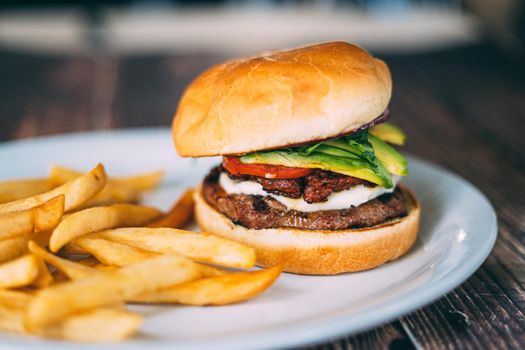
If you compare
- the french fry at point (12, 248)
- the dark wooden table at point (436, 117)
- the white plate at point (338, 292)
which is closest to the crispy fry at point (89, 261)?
the french fry at point (12, 248)

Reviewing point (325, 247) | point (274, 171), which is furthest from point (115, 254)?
point (325, 247)

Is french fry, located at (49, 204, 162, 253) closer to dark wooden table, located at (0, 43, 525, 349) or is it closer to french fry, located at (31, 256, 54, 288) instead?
french fry, located at (31, 256, 54, 288)

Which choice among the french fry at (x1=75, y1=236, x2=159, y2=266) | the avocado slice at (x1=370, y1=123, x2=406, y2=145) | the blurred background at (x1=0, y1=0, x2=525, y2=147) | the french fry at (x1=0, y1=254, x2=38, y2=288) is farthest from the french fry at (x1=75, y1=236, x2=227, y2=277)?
the blurred background at (x1=0, y1=0, x2=525, y2=147)

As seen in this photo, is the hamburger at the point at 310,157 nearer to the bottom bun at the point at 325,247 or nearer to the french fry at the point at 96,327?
the bottom bun at the point at 325,247

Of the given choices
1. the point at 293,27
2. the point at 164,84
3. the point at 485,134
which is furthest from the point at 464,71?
the point at 293,27

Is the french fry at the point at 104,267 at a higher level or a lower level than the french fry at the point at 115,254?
lower

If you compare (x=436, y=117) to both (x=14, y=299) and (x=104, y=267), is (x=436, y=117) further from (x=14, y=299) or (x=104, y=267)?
(x=14, y=299)

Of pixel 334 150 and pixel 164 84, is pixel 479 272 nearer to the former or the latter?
pixel 334 150
